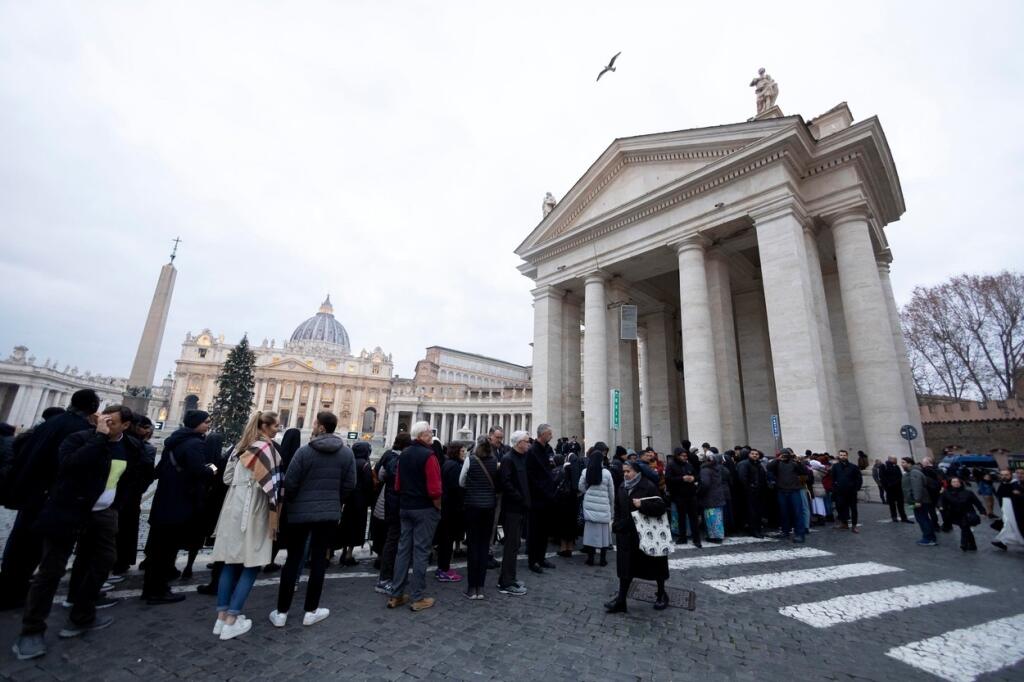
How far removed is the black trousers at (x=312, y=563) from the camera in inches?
146

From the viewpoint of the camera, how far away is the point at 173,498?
4219mm

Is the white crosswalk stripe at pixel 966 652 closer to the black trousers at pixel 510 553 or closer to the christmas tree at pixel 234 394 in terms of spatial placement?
the black trousers at pixel 510 553

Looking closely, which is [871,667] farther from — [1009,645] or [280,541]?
[280,541]

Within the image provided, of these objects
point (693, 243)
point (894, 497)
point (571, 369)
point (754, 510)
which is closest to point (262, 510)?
point (754, 510)

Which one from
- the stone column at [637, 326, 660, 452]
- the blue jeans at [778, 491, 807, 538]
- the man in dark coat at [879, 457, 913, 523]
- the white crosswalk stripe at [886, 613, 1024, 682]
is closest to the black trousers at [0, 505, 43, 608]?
the white crosswalk stripe at [886, 613, 1024, 682]

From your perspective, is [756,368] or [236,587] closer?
[236,587]

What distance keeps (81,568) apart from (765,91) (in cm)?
2148

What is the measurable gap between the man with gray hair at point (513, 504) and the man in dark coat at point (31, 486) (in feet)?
13.5

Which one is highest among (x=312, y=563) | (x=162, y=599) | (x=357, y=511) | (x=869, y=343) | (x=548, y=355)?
(x=548, y=355)

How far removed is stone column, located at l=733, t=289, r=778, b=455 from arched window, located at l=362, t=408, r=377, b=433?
76361mm

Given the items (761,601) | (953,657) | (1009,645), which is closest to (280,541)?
(761,601)

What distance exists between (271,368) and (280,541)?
88236 millimetres

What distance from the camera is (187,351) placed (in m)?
78.6

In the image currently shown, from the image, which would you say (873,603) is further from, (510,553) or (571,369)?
(571,369)
